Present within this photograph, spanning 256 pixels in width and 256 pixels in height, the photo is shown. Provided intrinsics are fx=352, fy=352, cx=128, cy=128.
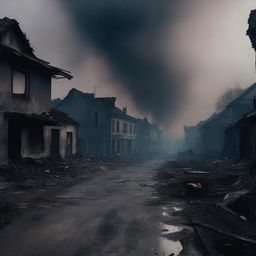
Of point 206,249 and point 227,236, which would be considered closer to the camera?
point 206,249

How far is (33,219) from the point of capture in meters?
7.37

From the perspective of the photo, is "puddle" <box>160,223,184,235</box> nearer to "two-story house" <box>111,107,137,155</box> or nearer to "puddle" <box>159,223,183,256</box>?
"puddle" <box>159,223,183,256</box>

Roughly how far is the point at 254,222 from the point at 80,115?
38.3 meters

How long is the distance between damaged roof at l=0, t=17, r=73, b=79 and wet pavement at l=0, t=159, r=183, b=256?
29.0ft

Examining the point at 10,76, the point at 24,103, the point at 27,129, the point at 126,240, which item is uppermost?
the point at 10,76

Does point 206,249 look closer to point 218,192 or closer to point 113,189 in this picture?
point 218,192

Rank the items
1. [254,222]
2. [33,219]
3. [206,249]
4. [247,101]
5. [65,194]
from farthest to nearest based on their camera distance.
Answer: [247,101] → [65,194] → [33,219] → [254,222] → [206,249]

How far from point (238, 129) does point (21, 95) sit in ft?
64.3

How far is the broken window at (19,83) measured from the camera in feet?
58.3

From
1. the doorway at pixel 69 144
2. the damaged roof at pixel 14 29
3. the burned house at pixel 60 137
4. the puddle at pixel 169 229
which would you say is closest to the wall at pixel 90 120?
the burned house at pixel 60 137

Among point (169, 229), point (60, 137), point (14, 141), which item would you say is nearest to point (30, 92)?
point (14, 141)

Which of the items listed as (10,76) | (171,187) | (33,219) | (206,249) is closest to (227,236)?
(206,249)

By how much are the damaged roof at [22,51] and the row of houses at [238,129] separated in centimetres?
1133

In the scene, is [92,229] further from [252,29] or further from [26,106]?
[252,29]
